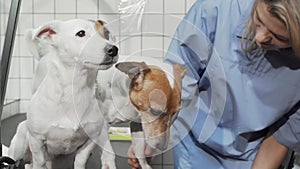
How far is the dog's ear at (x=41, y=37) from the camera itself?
1.17 meters

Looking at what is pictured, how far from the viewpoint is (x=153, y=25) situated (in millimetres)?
1182

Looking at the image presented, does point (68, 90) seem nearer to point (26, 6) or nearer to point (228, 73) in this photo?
point (26, 6)

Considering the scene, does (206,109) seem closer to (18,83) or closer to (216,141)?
(216,141)

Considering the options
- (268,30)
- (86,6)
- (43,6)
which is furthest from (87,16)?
(268,30)

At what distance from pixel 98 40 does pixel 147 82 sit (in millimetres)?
161

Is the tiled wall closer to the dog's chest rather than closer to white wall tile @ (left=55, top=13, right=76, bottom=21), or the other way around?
white wall tile @ (left=55, top=13, right=76, bottom=21)

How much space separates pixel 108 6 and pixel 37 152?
17.2 inches

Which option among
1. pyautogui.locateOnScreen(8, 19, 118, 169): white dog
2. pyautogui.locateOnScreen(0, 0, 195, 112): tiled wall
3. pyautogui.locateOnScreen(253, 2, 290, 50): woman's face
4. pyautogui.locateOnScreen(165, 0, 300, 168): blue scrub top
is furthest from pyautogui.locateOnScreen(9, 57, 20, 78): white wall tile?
pyautogui.locateOnScreen(253, 2, 290, 50): woman's face

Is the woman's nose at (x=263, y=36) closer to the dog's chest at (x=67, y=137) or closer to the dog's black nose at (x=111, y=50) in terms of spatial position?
the dog's black nose at (x=111, y=50)

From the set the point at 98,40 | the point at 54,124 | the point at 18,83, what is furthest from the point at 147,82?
the point at 18,83

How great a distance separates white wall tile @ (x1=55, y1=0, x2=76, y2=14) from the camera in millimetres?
1247

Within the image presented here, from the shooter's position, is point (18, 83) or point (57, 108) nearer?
point (57, 108)

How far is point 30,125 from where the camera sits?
1.22m

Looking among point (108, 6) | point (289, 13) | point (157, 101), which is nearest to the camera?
point (289, 13)
